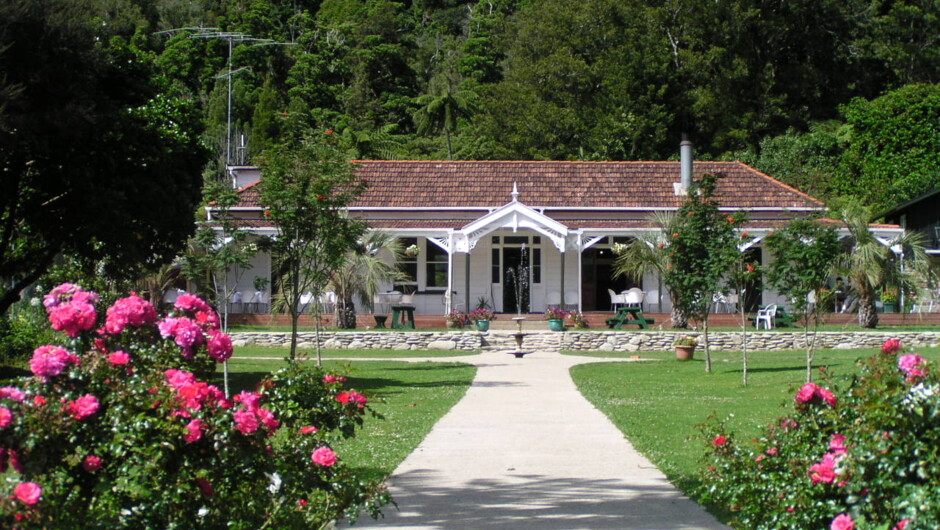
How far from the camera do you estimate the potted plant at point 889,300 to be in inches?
1147

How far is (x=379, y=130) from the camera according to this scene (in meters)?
55.7

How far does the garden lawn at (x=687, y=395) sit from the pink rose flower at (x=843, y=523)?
54.6 inches

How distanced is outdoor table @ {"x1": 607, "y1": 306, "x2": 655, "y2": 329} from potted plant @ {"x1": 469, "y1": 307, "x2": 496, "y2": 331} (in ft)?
11.0

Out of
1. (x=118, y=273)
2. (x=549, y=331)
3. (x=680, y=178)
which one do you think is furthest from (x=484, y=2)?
→ (x=118, y=273)

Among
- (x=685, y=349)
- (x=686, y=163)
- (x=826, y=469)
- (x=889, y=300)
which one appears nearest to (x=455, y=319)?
(x=685, y=349)

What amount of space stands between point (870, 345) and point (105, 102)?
20.4 m

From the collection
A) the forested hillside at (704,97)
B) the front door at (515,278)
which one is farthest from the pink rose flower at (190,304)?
the forested hillside at (704,97)

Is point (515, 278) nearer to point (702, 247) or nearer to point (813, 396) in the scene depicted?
point (702, 247)

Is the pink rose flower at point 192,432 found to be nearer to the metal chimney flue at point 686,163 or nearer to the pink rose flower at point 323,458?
the pink rose flower at point 323,458

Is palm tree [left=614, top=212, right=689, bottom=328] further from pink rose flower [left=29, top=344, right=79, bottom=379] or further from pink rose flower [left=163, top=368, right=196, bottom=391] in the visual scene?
pink rose flower [left=29, top=344, right=79, bottom=379]

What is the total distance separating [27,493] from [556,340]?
2291 centimetres

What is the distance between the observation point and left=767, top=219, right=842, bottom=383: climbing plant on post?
15367 mm

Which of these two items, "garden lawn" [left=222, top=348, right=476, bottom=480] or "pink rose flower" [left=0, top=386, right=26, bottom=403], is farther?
"garden lawn" [left=222, top=348, right=476, bottom=480]

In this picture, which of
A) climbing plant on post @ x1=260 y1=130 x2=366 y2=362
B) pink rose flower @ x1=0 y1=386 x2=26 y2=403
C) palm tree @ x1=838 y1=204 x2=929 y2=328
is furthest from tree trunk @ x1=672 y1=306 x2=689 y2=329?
pink rose flower @ x1=0 y1=386 x2=26 y2=403
